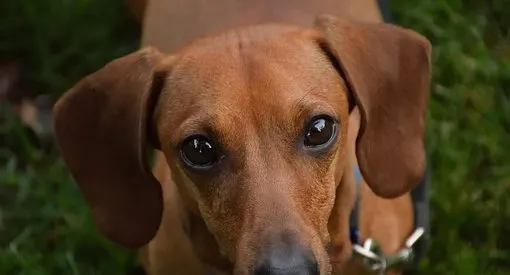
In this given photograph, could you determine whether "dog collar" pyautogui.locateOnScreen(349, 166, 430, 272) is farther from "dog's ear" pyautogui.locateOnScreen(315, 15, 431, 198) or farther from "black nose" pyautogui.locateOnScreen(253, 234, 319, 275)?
"black nose" pyautogui.locateOnScreen(253, 234, 319, 275)

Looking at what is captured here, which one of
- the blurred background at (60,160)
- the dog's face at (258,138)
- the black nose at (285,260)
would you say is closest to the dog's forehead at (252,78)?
the dog's face at (258,138)

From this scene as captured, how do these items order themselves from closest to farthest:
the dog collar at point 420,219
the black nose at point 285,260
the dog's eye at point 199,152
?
the black nose at point 285,260 < the dog's eye at point 199,152 < the dog collar at point 420,219

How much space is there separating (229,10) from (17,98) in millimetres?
1001

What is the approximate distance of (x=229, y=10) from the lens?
2.56 metres

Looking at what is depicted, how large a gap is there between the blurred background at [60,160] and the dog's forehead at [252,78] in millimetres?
896

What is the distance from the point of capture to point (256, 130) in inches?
76.2

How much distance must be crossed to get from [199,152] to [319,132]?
23cm

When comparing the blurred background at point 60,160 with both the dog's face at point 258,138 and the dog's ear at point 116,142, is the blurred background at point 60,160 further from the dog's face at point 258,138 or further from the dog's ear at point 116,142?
the dog's face at point 258,138

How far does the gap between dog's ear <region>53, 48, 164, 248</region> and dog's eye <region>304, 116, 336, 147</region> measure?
34cm

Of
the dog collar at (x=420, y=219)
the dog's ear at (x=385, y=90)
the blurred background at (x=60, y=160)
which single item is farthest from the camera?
the blurred background at (x=60, y=160)

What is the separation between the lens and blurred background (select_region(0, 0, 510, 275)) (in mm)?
2834

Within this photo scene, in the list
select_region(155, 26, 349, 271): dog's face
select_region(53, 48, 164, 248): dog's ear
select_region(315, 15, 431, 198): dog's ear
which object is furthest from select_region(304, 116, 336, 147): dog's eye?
select_region(53, 48, 164, 248): dog's ear

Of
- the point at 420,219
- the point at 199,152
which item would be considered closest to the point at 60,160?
the point at 420,219

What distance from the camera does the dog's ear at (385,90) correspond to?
2.12 meters
